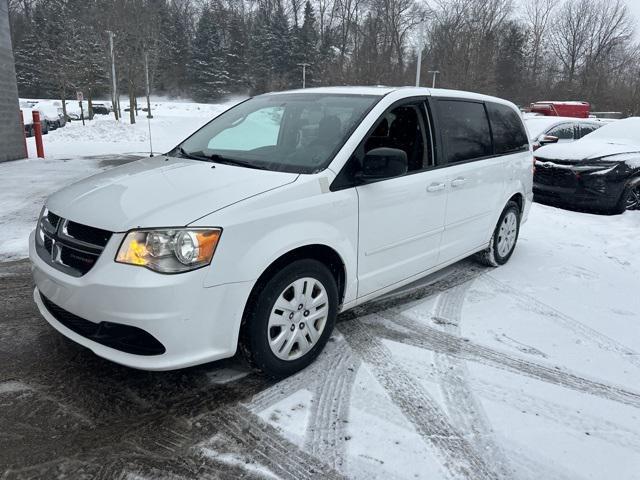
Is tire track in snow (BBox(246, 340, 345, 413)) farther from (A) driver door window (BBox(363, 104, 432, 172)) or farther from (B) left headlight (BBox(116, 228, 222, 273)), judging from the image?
(A) driver door window (BBox(363, 104, 432, 172))

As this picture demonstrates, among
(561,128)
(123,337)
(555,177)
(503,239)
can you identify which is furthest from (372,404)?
(561,128)

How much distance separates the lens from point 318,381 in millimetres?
3059

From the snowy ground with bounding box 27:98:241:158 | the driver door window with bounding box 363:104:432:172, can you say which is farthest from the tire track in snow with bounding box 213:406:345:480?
the snowy ground with bounding box 27:98:241:158

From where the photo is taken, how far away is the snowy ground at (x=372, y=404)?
2.40m

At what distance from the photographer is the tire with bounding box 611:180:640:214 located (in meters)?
7.81

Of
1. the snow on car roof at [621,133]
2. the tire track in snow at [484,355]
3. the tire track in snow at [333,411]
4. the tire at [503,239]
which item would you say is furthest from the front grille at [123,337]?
the snow on car roof at [621,133]

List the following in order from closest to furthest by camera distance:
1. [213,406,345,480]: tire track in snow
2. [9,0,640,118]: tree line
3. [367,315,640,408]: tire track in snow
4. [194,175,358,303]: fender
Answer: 1. [213,406,345,480]: tire track in snow
2. [194,175,358,303]: fender
3. [367,315,640,408]: tire track in snow
4. [9,0,640,118]: tree line

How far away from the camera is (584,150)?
327 inches

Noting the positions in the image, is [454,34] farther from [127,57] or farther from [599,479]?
[599,479]

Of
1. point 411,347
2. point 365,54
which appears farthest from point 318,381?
point 365,54

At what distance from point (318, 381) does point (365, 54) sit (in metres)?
33.4

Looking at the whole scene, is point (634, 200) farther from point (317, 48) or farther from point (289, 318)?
point (317, 48)

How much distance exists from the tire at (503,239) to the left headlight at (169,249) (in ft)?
11.6

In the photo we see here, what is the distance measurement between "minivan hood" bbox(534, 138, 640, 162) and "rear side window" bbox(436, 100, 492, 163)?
4.14m
